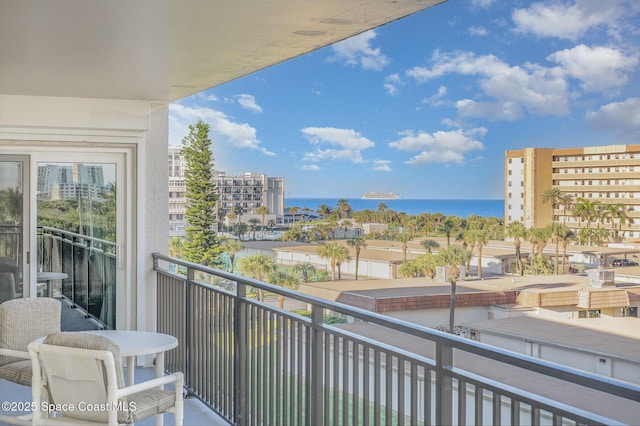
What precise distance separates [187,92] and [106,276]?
5.60 feet

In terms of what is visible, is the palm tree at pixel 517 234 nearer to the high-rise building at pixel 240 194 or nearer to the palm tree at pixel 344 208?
the palm tree at pixel 344 208

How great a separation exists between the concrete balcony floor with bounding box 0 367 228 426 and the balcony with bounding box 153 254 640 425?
0.06 meters

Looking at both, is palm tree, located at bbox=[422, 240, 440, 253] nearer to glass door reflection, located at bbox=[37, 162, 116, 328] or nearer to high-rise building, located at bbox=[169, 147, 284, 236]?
high-rise building, located at bbox=[169, 147, 284, 236]

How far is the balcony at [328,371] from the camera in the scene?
5.60ft

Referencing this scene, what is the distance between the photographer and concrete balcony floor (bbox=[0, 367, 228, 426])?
3.63 meters

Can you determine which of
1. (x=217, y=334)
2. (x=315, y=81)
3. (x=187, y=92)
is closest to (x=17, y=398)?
(x=217, y=334)

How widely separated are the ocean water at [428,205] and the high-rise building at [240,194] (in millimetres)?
1425

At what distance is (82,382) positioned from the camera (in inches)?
97.8

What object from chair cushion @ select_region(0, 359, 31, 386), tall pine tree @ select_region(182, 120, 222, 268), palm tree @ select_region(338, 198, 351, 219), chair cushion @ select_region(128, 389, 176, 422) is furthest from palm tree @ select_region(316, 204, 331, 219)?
chair cushion @ select_region(128, 389, 176, 422)

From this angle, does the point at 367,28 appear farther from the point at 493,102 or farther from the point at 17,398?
the point at 493,102

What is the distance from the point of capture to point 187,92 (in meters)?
4.55

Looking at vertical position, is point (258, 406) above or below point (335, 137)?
below

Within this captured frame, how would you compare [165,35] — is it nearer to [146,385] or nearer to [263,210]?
[146,385]

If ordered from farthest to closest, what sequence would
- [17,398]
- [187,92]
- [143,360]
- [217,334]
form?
[143,360]
[187,92]
[17,398]
[217,334]
